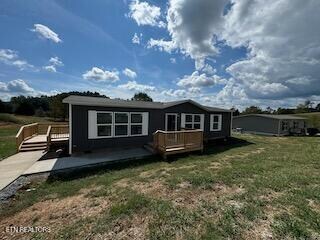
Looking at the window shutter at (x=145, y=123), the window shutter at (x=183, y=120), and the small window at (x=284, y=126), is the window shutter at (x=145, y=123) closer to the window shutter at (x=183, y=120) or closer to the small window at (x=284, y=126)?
the window shutter at (x=183, y=120)

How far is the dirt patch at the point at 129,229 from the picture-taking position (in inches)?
135

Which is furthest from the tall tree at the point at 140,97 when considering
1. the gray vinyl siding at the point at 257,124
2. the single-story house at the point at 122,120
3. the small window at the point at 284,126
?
the single-story house at the point at 122,120

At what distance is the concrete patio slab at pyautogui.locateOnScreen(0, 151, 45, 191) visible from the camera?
6.31 meters

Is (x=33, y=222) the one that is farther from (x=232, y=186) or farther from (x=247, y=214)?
(x=232, y=186)

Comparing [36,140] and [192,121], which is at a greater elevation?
[192,121]

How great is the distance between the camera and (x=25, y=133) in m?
11.6

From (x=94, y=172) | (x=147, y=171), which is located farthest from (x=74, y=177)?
(x=147, y=171)

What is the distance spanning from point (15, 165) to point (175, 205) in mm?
7010

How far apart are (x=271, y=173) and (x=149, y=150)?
5961 mm

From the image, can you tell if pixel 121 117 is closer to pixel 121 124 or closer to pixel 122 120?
pixel 122 120

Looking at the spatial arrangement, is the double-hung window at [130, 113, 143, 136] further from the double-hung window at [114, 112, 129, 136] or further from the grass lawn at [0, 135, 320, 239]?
the grass lawn at [0, 135, 320, 239]

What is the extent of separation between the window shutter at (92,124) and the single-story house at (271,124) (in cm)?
2229

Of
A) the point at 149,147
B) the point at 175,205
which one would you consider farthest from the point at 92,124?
the point at 175,205

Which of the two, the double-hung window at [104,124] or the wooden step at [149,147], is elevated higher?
the double-hung window at [104,124]
